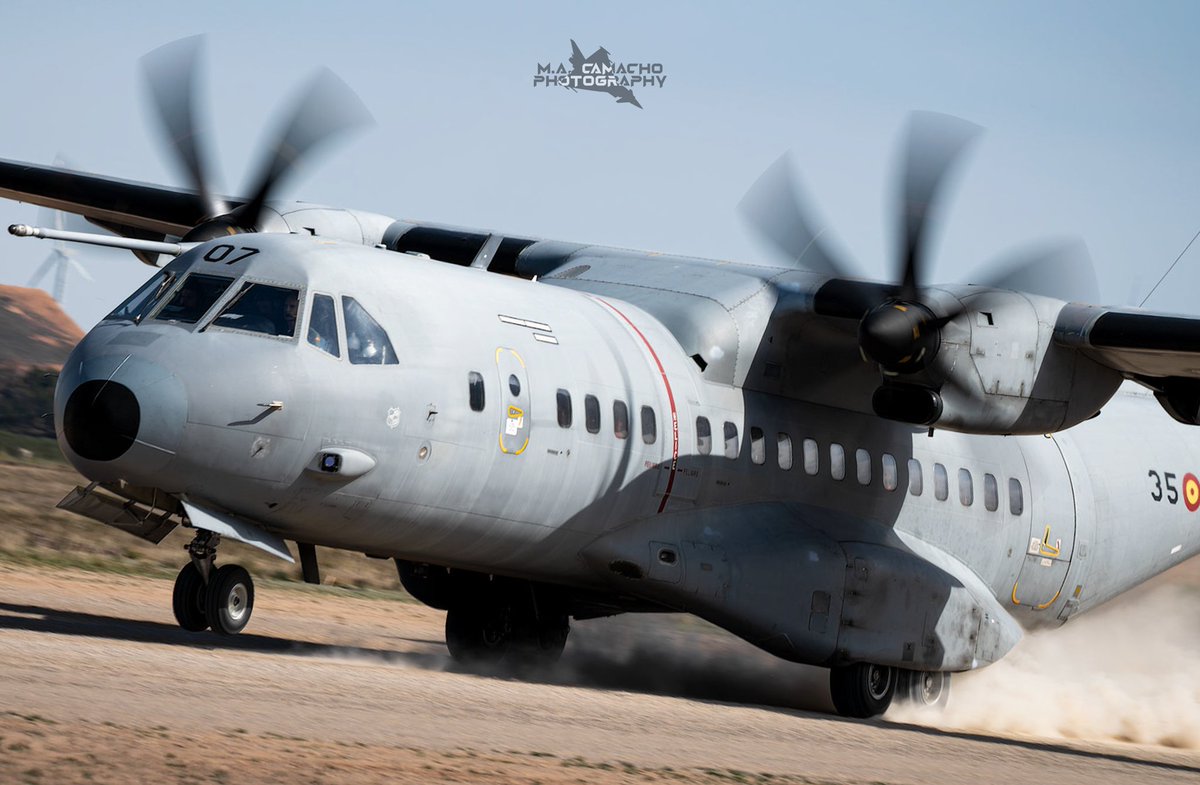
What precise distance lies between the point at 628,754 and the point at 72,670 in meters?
3.61

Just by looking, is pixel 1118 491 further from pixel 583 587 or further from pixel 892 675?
pixel 583 587

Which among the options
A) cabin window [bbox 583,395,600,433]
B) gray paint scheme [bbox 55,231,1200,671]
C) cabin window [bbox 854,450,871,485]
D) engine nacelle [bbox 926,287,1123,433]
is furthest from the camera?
cabin window [bbox 854,450,871,485]

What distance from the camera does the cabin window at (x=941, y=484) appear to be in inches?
688

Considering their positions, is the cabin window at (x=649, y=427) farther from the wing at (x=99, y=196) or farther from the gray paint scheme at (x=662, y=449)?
the wing at (x=99, y=196)

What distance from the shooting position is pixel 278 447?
11961 millimetres

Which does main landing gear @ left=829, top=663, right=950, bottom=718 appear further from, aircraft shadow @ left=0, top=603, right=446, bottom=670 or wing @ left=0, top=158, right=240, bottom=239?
wing @ left=0, top=158, right=240, bottom=239

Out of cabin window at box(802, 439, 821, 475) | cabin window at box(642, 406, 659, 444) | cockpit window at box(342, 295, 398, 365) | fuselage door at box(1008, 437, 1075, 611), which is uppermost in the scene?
cockpit window at box(342, 295, 398, 365)

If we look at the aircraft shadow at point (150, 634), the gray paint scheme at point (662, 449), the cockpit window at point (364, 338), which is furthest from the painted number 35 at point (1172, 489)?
the cockpit window at point (364, 338)

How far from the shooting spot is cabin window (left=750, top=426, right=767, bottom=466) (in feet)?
51.6

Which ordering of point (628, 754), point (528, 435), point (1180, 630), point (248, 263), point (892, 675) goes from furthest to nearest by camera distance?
point (1180, 630)
point (892, 675)
point (528, 435)
point (248, 263)
point (628, 754)

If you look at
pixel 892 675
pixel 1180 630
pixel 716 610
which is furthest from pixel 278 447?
pixel 1180 630

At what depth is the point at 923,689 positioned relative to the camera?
17.0 meters

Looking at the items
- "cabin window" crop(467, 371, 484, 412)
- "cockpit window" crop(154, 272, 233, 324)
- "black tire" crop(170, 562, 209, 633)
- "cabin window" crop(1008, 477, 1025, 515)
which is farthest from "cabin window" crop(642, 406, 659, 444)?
"cabin window" crop(1008, 477, 1025, 515)

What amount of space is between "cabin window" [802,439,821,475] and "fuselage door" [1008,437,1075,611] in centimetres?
309
